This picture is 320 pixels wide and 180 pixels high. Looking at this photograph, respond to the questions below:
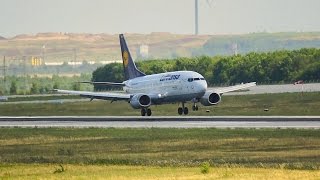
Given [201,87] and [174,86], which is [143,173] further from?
[174,86]

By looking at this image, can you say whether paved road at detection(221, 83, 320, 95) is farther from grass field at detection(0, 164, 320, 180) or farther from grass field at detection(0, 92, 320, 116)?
grass field at detection(0, 164, 320, 180)

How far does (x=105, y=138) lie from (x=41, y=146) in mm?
5633

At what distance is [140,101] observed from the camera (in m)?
105

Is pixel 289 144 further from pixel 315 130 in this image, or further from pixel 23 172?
pixel 23 172

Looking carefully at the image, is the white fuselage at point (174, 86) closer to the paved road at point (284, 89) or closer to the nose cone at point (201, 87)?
the nose cone at point (201, 87)

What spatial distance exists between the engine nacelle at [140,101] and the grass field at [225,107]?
5.34 m

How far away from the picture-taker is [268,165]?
5816 centimetres

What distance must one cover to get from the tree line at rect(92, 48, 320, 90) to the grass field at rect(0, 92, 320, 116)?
2696 cm

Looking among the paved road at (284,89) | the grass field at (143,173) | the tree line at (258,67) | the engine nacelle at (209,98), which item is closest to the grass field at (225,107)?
the engine nacelle at (209,98)

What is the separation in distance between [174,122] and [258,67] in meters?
69.8

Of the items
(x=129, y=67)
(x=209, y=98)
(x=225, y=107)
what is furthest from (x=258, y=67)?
(x=209, y=98)

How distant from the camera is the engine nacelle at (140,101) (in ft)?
346

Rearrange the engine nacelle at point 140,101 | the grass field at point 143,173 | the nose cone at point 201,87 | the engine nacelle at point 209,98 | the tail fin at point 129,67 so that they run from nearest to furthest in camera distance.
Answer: the grass field at point 143,173 → the nose cone at point 201,87 → the engine nacelle at point 140,101 → the engine nacelle at point 209,98 → the tail fin at point 129,67

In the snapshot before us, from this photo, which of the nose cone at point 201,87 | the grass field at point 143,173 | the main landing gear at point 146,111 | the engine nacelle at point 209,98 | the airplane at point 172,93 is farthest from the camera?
the main landing gear at point 146,111
